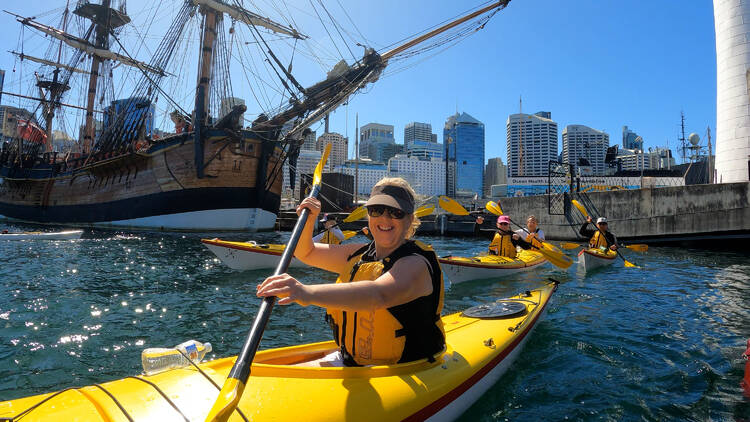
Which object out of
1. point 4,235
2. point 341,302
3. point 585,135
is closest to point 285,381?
point 341,302

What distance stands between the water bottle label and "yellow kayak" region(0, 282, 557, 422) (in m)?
0.10

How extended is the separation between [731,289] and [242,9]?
27.7m

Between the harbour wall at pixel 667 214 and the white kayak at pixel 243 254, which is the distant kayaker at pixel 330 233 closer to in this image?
the white kayak at pixel 243 254

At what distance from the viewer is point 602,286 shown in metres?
9.56

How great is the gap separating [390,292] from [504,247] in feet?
32.6

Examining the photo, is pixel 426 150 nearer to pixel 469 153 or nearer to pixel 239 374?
pixel 469 153

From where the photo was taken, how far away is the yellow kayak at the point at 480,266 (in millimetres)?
9547

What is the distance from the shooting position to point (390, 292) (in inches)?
83.3

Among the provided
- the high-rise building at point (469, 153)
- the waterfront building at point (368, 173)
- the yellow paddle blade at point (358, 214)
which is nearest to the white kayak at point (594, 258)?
the yellow paddle blade at point (358, 214)

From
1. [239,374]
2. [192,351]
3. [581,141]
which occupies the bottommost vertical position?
[192,351]

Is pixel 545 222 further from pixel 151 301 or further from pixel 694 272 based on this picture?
pixel 151 301

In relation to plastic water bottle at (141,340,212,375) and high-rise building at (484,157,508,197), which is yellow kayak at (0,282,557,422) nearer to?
plastic water bottle at (141,340,212,375)

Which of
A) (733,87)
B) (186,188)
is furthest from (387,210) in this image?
(186,188)

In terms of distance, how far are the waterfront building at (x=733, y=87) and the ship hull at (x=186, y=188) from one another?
76.0ft
